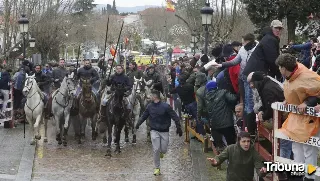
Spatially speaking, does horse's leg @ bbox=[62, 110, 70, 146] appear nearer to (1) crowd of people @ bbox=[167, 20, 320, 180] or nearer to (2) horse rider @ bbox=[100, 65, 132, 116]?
(2) horse rider @ bbox=[100, 65, 132, 116]

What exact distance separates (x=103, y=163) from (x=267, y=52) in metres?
6.71

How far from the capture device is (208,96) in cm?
1437

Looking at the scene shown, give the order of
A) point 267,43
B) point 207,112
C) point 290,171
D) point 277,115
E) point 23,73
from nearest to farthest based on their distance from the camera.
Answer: point 290,171
point 277,115
point 267,43
point 207,112
point 23,73

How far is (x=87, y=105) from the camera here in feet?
62.2

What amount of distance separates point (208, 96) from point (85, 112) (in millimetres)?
5767

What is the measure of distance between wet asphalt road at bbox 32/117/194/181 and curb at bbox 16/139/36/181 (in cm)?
13

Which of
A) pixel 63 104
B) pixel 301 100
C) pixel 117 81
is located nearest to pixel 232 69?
pixel 301 100

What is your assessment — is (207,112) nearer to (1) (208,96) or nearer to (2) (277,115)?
(1) (208,96)

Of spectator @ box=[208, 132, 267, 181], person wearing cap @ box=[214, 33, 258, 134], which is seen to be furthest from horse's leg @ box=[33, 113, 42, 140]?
spectator @ box=[208, 132, 267, 181]

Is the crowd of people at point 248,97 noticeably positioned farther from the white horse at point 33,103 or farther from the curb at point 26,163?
the curb at point 26,163

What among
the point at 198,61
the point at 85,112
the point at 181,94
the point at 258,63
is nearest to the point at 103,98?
the point at 85,112

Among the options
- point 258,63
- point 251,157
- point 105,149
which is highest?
point 258,63

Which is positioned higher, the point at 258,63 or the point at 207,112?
the point at 258,63

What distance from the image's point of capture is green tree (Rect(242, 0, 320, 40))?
24.1m
